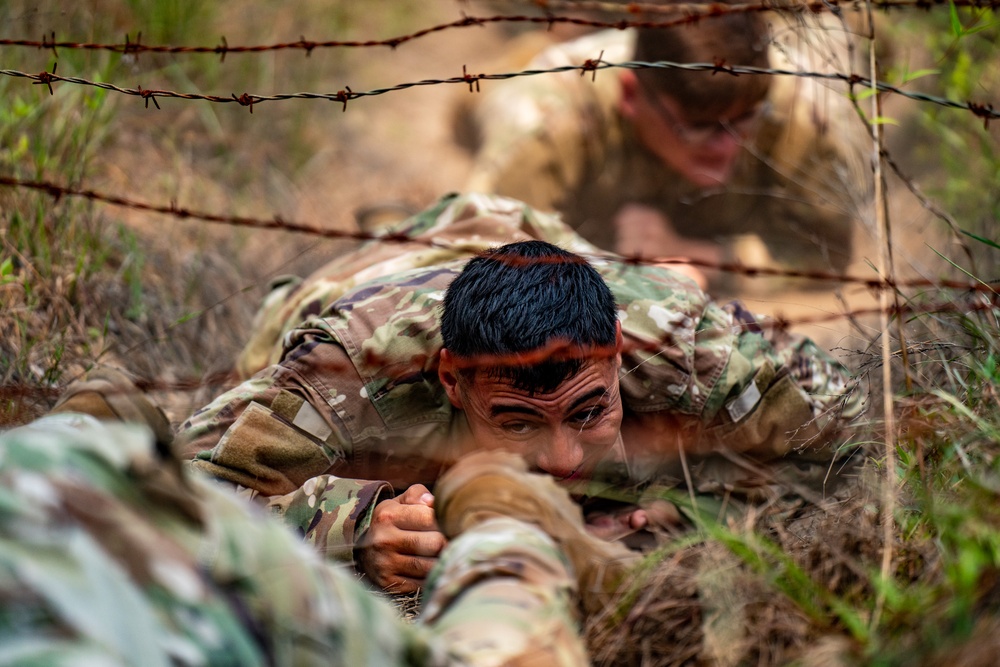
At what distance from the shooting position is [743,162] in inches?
203

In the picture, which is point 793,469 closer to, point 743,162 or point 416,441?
point 416,441

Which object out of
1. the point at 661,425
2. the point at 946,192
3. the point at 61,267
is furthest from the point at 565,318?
the point at 946,192

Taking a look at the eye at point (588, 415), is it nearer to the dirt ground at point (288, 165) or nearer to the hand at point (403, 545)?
the hand at point (403, 545)

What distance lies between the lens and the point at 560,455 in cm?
215

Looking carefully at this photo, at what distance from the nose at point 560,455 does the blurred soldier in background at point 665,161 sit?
2.73 metres

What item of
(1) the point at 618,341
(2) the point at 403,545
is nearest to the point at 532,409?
(1) the point at 618,341

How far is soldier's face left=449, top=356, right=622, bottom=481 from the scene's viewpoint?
2.17 m

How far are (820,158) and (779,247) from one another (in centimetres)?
55

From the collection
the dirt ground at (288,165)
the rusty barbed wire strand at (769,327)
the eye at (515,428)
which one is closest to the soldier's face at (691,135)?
the dirt ground at (288,165)

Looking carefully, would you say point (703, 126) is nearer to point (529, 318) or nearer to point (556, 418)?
point (529, 318)

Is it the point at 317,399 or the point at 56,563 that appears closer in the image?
the point at 56,563

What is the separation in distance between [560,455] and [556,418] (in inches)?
3.2

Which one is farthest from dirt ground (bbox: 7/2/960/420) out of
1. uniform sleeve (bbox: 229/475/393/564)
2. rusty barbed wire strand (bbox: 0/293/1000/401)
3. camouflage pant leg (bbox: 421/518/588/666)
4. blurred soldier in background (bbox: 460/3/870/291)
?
camouflage pant leg (bbox: 421/518/588/666)

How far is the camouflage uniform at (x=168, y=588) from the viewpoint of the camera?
3.30 ft
